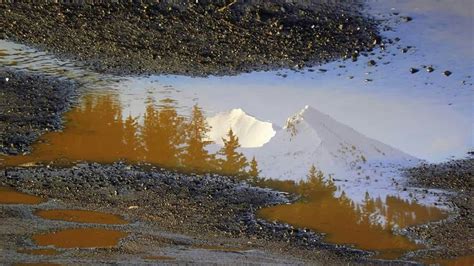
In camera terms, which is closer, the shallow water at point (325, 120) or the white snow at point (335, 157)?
the shallow water at point (325, 120)

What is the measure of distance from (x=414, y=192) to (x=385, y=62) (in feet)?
4.97

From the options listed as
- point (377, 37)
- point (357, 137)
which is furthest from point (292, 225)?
point (377, 37)

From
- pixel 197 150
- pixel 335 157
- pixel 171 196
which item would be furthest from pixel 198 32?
pixel 335 157

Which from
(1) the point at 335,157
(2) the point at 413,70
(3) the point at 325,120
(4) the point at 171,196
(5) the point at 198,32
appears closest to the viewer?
(5) the point at 198,32

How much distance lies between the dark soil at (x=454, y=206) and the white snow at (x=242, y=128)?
1548 mm

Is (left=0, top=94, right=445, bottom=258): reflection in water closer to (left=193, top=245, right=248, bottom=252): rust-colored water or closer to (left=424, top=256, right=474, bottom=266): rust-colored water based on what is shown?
(left=424, top=256, right=474, bottom=266): rust-colored water

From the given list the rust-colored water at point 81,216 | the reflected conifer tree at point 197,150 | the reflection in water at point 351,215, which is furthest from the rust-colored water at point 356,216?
the rust-colored water at point 81,216

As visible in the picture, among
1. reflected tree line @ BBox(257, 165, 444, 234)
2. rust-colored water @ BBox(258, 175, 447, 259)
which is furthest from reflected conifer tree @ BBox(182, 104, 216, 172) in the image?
rust-colored water @ BBox(258, 175, 447, 259)

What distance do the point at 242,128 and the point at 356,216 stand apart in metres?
1.57

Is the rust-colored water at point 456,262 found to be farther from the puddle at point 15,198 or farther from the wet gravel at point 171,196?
the puddle at point 15,198

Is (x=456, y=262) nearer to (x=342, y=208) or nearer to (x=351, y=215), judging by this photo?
(x=351, y=215)

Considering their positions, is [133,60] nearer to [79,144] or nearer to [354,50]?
[79,144]

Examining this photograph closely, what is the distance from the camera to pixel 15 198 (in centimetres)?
657

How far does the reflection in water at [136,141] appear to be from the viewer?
636 centimetres
